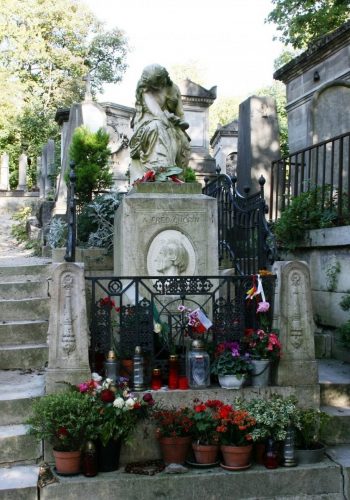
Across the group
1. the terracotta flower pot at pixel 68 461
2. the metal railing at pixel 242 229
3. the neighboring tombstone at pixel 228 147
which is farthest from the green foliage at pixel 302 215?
the neighboring tombstone at pixel 228 147

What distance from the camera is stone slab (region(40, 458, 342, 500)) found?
4.28 m

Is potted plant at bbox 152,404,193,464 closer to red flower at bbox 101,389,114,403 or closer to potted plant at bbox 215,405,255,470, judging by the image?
potted plant at bbox 215,405,255,470

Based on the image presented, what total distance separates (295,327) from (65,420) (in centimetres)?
218

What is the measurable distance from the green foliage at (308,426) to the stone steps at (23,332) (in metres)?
3.03

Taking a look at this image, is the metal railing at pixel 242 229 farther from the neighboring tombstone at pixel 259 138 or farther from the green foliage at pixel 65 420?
the green foliage at pixel 65 420

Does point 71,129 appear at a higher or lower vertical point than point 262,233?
higher

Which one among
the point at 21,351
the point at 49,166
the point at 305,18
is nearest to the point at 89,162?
the point at 21,351

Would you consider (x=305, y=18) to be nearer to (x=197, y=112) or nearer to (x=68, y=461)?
(x=197, y=112)

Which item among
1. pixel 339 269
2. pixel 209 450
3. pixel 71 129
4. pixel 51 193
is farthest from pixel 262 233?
pixel 51 193

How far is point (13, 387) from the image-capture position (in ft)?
17.5

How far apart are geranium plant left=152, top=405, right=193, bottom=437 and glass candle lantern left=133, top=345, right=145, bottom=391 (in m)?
0.30

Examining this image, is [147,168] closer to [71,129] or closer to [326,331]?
[326,331]

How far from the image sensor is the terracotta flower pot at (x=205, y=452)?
454 cm

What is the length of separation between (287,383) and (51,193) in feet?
35.7
